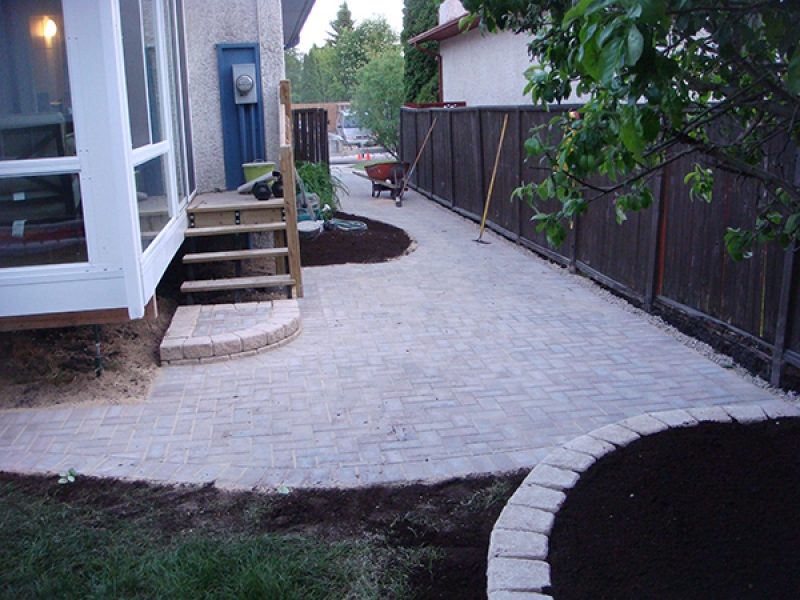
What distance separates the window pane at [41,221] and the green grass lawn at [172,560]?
172cm

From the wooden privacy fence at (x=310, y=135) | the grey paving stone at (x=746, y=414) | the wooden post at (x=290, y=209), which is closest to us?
the grey paving stone at (x=746, y=414)

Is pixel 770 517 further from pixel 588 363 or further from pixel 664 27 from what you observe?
pixel 588 363

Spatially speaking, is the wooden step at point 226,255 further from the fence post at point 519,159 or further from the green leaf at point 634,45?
the green leaf at point 634,45

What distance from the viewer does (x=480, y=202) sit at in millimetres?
12375

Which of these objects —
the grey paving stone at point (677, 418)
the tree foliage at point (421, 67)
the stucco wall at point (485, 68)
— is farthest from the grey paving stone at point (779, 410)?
the tree foliage at point (421, 67)

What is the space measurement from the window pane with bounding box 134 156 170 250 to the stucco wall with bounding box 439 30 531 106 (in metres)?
7.40

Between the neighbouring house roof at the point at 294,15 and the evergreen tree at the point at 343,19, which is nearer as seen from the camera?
the neighbouring house roof at the point at 294,15

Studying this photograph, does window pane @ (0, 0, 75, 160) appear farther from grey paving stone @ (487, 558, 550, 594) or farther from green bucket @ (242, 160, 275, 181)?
green bucket @ (242, 160, 275, 181)

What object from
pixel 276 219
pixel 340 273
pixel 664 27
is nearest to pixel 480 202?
pixel 340 273

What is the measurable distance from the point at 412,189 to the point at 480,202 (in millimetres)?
5841

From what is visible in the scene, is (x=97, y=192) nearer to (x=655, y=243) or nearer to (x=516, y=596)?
(x=516, y=596)

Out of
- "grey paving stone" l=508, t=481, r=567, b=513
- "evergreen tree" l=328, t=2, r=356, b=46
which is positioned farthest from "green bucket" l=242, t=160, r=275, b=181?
"evergreen tree" l=328, t=2, r=356, b=46

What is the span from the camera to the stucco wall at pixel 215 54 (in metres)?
8.75

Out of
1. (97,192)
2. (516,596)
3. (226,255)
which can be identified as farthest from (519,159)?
(516,596)
